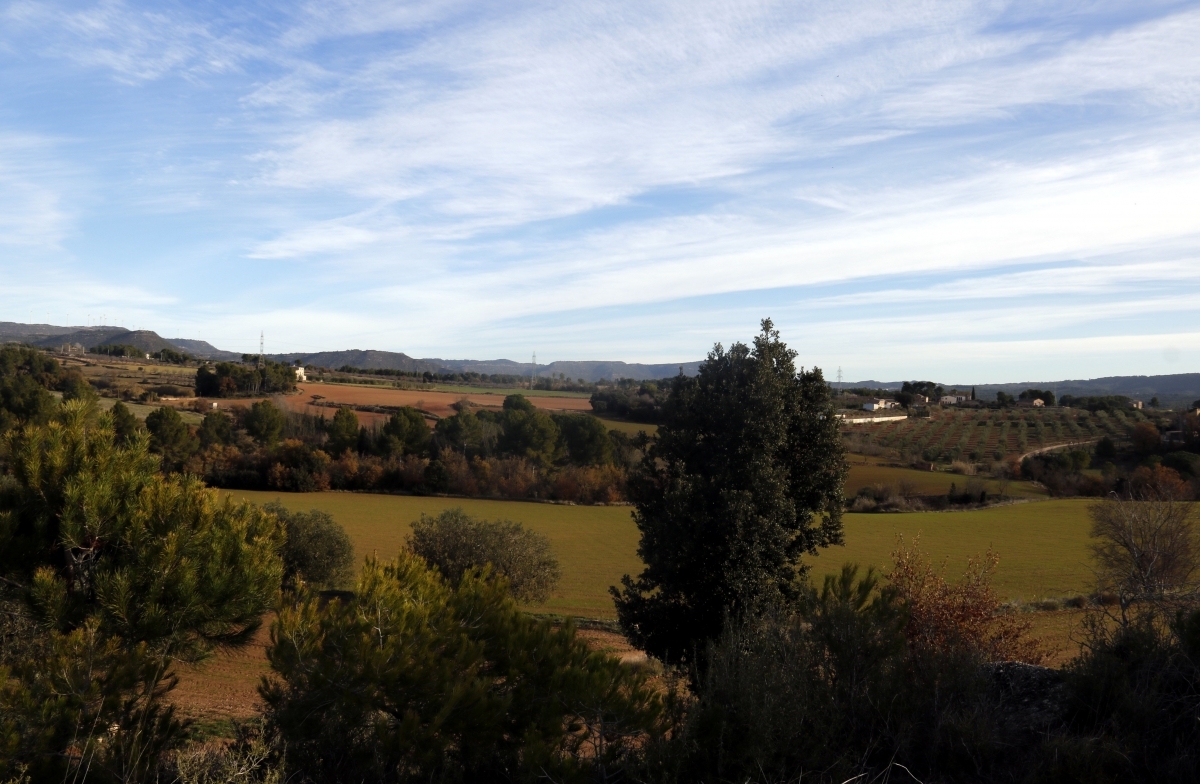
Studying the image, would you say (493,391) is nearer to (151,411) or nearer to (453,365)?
(151,411)

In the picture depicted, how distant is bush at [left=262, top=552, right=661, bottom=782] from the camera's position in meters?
6.45

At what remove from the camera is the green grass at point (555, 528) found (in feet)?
107

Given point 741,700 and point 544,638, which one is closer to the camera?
point 741,700

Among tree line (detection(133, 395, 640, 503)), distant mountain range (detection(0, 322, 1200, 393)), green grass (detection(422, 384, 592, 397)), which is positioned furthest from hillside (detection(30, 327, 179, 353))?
tree line (detection(133, 395, 640, 503))

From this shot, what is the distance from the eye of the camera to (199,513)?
1011 cm

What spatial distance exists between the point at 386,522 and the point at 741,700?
4355 centimetres

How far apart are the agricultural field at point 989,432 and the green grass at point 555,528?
107ft

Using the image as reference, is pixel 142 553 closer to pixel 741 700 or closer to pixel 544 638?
pixel 544 638

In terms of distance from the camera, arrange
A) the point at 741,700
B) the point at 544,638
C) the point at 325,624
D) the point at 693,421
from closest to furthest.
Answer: the point at 741,700
the point at 325,624
the point at 544,638
the point at 693,421

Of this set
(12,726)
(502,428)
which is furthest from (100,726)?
(502,428)

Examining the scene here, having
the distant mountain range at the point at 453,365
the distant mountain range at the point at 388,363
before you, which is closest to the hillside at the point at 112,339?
the distant mountain range at the point at 388,363

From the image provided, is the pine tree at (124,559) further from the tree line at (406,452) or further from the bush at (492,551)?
the tree line at (406,452)

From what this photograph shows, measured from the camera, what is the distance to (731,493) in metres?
12.9

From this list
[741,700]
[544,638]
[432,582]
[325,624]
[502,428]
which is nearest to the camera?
[741,700]
